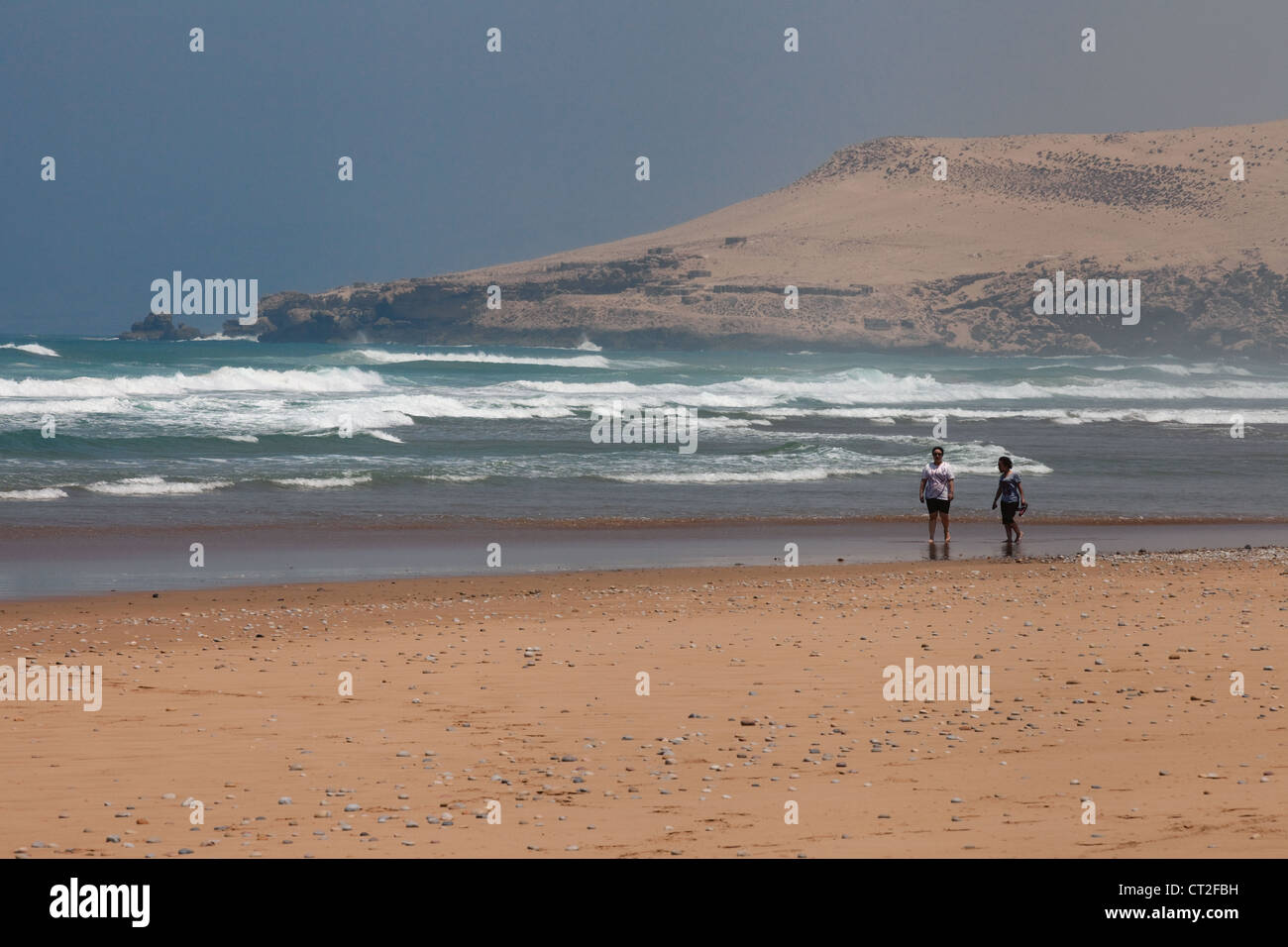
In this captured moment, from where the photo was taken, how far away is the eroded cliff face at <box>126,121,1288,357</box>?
120 m

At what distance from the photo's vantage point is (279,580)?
1270cm

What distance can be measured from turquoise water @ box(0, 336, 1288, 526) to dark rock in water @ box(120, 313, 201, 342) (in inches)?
3844

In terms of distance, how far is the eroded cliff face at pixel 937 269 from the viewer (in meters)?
120

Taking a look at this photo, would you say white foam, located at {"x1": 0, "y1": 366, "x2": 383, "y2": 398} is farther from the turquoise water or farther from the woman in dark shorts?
the woman in dark shorts

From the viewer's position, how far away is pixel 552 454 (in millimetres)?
26406

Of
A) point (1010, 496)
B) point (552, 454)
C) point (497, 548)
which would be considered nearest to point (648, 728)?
point (497, 548)

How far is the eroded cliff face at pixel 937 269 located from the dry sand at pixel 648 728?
11435cm

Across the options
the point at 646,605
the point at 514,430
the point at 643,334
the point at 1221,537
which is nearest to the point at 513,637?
the point at 646,605

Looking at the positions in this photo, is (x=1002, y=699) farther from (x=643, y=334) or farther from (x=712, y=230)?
(x=712, y=230)

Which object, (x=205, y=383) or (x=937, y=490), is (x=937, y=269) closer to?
(x=205, y=383)

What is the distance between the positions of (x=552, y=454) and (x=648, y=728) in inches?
778

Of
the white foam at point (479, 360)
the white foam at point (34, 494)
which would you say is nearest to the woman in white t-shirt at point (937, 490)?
the white foam at point (34, 494)

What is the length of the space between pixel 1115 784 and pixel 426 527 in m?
12.3

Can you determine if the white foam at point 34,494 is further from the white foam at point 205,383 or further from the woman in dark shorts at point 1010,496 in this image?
the white foam at point 205,383
